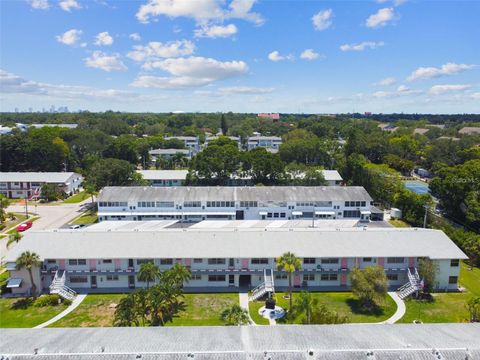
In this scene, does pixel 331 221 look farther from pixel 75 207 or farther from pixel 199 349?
pixel 75 207

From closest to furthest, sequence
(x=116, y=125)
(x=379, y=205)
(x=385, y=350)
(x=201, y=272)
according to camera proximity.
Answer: (x=385, y=350) < (x=201, y=272) < (x=379, y=205) < (x=116, y=125)

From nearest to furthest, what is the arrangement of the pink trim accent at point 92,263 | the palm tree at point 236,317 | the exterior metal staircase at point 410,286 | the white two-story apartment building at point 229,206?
the palm tree at point 236,317, the exterior metal staircase at point 410,286, the pink trim accent at point 92,263, the white two-story apartment building at point 229,206

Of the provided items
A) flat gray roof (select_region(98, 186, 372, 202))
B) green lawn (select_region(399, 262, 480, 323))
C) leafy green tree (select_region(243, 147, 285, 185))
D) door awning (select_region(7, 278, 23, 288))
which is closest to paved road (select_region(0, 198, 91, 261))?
flat gray roof (select_region(98, 186, 372, 202))

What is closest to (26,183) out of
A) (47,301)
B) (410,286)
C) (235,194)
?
(235,194)

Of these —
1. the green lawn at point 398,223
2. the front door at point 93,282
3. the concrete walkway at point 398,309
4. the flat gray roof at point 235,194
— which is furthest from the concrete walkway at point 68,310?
the green lawn at point 398,223

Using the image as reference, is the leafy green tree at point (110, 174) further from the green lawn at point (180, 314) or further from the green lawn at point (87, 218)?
the green lawn at point (180, 314)

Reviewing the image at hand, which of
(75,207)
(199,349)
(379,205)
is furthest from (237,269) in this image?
(75,207)

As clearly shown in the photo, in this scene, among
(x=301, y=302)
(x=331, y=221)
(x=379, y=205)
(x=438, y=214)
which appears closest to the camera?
(x=301, y=302)
